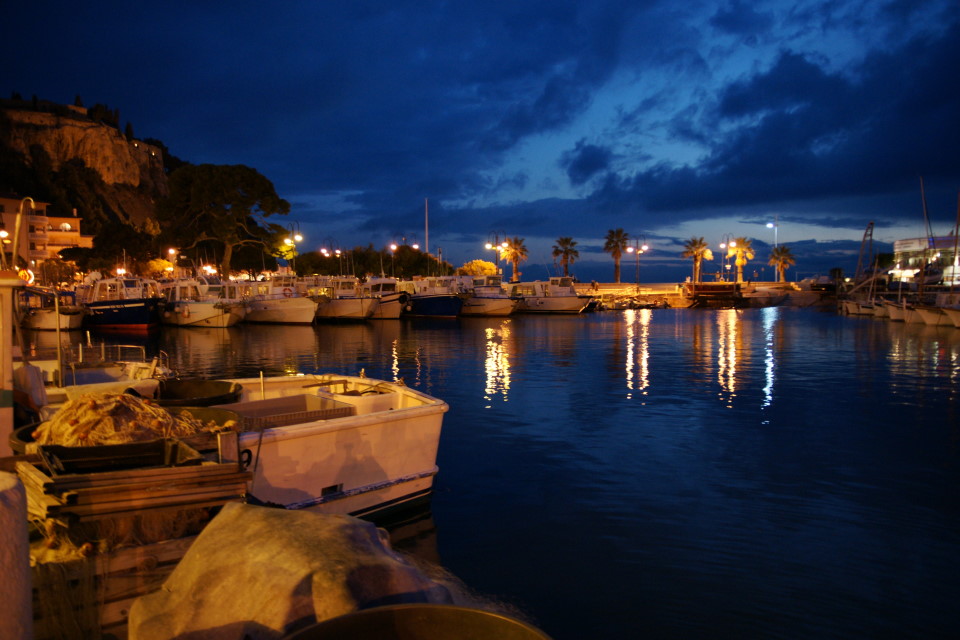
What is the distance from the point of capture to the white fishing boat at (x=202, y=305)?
46906 millimetres

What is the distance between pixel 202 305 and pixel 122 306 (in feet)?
16.4

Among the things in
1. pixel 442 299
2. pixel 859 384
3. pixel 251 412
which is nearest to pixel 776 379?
pixel 859 384

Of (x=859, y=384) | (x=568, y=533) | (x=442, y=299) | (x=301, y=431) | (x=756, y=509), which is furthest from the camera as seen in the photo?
(x=442, y=299)

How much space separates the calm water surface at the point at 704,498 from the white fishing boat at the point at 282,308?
1001 inches

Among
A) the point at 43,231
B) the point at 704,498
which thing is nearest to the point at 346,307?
the point at 704,498

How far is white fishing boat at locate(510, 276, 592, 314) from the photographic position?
63.4 m

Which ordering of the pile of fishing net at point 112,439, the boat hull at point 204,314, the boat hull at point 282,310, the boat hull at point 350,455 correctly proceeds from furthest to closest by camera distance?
the boat hull at point 282,310 → the boat hull at point 204,314 → the boat hull at point 350,455 → the pile of fishing net at point 112,439

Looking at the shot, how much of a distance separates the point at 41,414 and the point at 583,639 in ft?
20.7

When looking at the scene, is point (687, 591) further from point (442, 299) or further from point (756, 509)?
point (442, 299)

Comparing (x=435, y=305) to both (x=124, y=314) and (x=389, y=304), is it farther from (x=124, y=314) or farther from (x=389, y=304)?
(x=124, y=314)

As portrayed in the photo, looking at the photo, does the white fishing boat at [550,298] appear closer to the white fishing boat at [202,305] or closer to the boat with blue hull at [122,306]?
the white fishing boat at [202,305]

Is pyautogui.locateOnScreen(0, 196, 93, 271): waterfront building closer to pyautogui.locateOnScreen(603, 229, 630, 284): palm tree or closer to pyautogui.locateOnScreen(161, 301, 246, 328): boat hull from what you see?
pyautogui.locateOnScreen(161, 301, 246, 328): boat hull

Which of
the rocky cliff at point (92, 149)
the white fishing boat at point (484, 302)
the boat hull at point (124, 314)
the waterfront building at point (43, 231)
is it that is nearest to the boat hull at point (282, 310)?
the boat hull at point (124, 314)

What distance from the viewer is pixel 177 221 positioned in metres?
59.2
